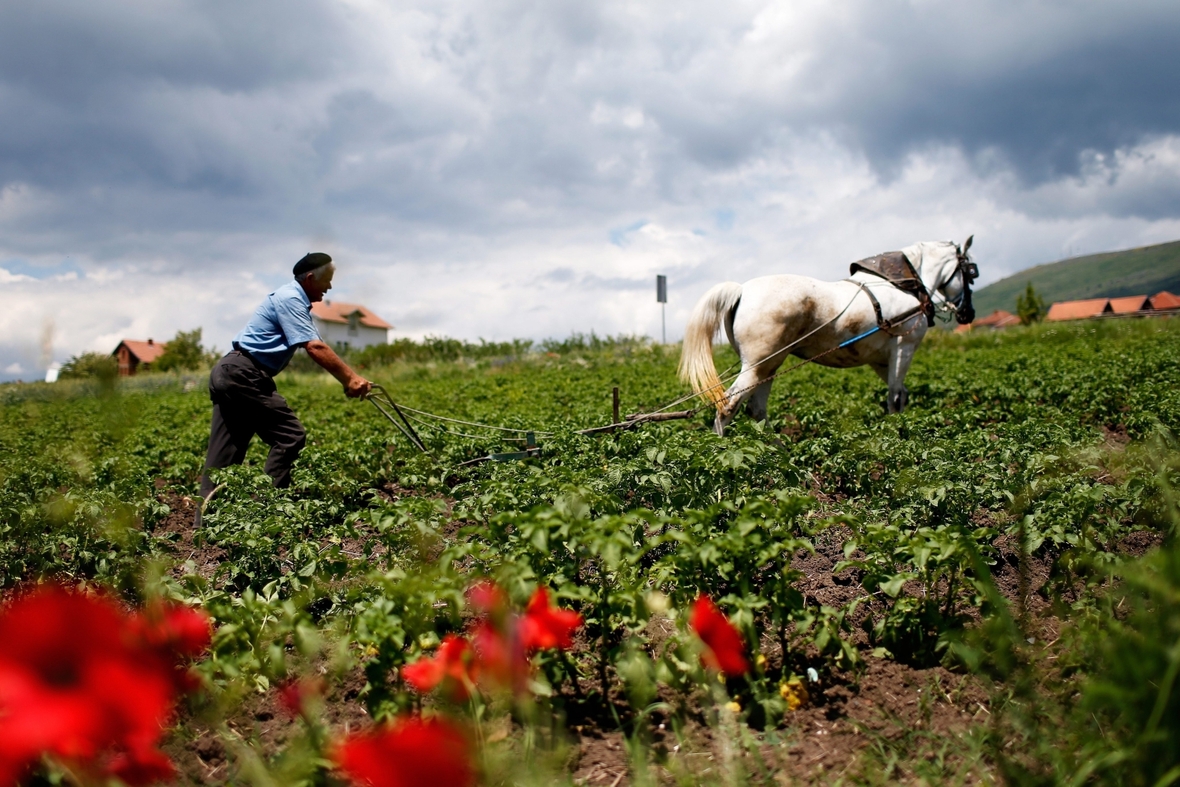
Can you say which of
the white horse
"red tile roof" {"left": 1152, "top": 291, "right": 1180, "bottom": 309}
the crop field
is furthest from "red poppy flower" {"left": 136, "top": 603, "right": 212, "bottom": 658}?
"red tile roof" {"left": 1152, "top": 291, "right": 1180, "bottom": 309}

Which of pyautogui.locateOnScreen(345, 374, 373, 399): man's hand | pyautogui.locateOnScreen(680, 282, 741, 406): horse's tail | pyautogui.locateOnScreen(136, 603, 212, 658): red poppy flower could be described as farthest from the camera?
pyautogui.locateOnScreen(680, 282, 741, 406): horse's tail

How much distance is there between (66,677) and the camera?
2.65 ft

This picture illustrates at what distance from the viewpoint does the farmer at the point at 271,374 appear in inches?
197

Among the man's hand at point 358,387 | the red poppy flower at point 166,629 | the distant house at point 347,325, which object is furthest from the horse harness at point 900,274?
the distant house at point 347,325

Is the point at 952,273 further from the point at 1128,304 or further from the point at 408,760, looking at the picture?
the point at 1128,304

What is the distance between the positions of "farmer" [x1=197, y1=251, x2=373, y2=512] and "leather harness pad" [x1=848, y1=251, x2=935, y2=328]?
5.16 m

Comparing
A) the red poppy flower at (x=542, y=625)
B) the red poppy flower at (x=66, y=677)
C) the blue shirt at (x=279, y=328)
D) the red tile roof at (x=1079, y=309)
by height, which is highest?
the red tile roof at (x=1079, y=309)

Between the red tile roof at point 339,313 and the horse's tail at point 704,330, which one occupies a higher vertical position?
the red tile roof at point 339,313

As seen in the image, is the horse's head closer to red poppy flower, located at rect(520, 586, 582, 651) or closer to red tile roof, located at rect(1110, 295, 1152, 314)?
red poppy flower, located at rect(520, 586, 582, 651)

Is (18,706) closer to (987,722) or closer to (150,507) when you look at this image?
(987,722)

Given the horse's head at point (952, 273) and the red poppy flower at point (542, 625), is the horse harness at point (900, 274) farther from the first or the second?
the red poppy flower at point (542, 625)

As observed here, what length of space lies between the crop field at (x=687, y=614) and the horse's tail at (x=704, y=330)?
1.66 m

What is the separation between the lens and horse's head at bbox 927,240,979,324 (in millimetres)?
7574

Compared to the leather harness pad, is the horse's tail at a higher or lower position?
lower
